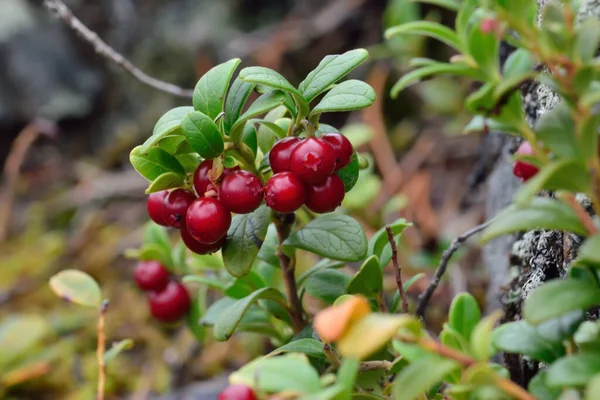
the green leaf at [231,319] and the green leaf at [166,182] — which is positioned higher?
the green leaf at [166,182]

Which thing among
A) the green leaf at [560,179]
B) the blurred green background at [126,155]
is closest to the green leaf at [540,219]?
the green leaf at [560,179]

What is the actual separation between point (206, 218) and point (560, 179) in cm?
43

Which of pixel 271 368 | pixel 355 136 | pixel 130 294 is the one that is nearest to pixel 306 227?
pixel 271 368

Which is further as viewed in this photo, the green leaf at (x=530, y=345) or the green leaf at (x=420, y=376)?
the green leaf at (x=530, y=345)

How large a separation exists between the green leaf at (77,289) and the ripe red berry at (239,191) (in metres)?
0.52

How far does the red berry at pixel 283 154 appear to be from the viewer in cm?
84

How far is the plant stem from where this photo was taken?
1001 mm

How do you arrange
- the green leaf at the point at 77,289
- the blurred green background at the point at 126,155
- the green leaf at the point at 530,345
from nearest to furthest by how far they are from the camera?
the green leaf at the point at 530,345 → the green leaf at the point at 77,289 → the blurred green background at the point at 126,155

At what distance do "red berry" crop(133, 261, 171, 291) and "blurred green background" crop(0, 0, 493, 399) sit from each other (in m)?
0.40

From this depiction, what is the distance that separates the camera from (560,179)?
59 centimetres

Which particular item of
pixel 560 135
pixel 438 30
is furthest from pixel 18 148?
pixel 560 135

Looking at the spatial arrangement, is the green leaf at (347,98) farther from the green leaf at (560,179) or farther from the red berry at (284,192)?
the green leaf at (560,179)

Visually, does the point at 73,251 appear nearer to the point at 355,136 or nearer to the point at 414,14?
the point at 355,136

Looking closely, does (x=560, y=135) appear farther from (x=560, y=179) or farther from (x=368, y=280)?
(x=368, y=280)
